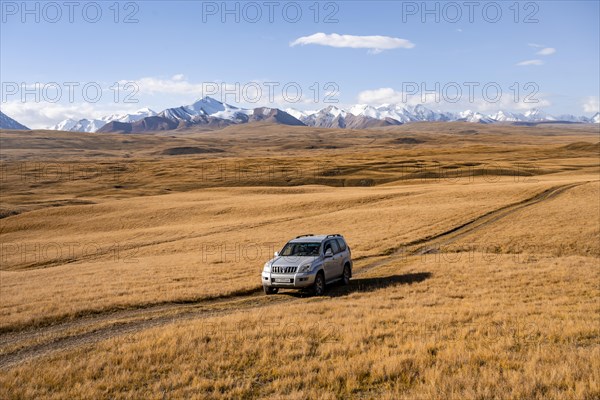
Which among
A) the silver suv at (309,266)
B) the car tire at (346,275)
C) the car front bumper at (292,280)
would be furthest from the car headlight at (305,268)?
the car tire at (346,275)

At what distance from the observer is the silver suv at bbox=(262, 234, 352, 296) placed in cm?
2122

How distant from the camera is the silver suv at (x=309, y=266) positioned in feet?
69.6

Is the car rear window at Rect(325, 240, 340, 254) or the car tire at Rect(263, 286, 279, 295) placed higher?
the car rear window at Rect(325, 240, 340, 254)

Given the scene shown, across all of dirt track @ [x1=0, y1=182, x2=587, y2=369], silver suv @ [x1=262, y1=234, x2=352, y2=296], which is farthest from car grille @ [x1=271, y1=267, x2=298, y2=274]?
dirt track @ [x1=0, y1=182, x2=587, y2=369]

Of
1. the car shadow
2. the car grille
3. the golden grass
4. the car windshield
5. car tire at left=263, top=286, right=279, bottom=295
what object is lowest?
the car shadow

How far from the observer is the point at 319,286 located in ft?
71.5

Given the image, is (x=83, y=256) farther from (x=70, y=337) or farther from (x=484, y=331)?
(x=484, y=331)

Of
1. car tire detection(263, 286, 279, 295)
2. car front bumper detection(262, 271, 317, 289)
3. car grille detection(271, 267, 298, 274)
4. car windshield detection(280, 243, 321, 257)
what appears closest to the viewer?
car front bumper detection(262, 271, 317, 289)

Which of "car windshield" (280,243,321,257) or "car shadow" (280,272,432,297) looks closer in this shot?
"car shadow" (280,272,432,297)

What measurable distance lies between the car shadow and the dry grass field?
16 cm

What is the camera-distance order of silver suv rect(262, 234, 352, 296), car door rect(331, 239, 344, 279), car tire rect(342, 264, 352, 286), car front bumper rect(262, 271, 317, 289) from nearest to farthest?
car front bumper rect(262, 271, 317, 289)
silver suv rect(262, 234, 352, 296)
car door rect(331, 239, 344, 279)
car tire rect(342, 264, 352, 286)

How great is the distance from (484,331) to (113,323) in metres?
10.9

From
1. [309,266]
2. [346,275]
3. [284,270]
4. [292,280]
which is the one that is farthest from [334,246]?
[292,280]

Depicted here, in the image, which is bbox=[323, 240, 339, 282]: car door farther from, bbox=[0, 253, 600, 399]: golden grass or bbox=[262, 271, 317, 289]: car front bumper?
bbox=[0, 253, 600, 399]: golden grass
